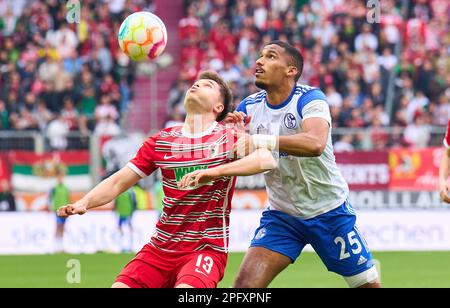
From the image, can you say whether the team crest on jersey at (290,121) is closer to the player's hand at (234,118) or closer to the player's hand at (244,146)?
the player's hand at (234,118)

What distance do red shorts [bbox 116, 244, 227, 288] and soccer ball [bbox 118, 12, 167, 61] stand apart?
262 centimetres

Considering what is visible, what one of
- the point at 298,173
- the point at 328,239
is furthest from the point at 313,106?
the point at 328,239

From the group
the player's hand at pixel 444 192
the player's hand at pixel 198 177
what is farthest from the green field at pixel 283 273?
the player's hand at pixel 198 177

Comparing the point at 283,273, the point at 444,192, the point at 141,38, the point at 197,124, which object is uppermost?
the point at 141,38

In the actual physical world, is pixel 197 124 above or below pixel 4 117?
above

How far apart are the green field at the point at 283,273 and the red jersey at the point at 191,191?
5.45 m

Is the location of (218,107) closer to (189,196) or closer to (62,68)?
(189,196)

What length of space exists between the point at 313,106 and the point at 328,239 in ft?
3.58

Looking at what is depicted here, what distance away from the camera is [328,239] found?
775 cm

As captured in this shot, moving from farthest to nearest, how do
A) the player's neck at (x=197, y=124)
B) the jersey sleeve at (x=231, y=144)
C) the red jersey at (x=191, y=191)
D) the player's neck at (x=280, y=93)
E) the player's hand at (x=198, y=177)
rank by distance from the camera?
1. the player's neck at (x=280, y=93)
2. the player's neck at (x=197, y=124)
3. the jersey sleeve at (x=231, y=144)
4. the red jersey at (x=191, y=191)
5. the player's hand at (x=198, y=177)

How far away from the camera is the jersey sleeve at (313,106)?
7.41m

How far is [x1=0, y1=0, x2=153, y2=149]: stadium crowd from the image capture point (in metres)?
21.7

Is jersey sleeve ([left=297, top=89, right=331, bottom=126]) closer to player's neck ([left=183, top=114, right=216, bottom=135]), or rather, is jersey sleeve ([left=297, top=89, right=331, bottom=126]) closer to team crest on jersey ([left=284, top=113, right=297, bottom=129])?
team crest on jersey ([left=284, top=113, right=297, bottom=129])

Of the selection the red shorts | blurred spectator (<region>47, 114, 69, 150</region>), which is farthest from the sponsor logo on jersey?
blurred spectator (<region>47, 114, 69, 150</region>)
